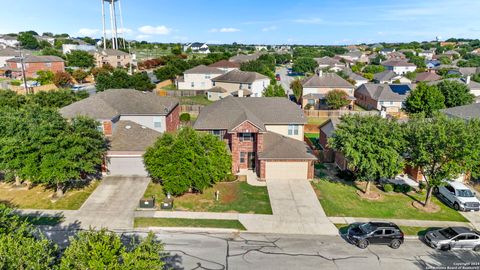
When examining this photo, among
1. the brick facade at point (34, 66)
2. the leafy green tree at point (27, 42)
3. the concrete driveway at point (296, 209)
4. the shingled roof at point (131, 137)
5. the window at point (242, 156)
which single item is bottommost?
the concrete driveway at point (296, 209)

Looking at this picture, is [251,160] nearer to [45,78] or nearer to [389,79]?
[45,78]

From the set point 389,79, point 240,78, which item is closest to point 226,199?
point 240,78

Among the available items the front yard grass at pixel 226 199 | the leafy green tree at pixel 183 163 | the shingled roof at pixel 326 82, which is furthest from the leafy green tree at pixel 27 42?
the leafy green tree at pixel 183 163

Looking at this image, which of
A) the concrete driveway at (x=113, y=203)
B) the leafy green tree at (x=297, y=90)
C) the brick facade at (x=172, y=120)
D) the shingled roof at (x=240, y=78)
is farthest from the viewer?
the shingled roof at (x=240, y=78)

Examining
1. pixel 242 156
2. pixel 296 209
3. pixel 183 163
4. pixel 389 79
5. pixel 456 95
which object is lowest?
pixel 296 209

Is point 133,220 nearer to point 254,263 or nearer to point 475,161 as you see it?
point 254,263

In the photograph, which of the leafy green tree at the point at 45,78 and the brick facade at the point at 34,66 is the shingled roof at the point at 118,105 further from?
the brick facade at the point at 34,66

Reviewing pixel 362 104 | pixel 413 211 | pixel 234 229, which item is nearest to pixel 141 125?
pixel 234 229
